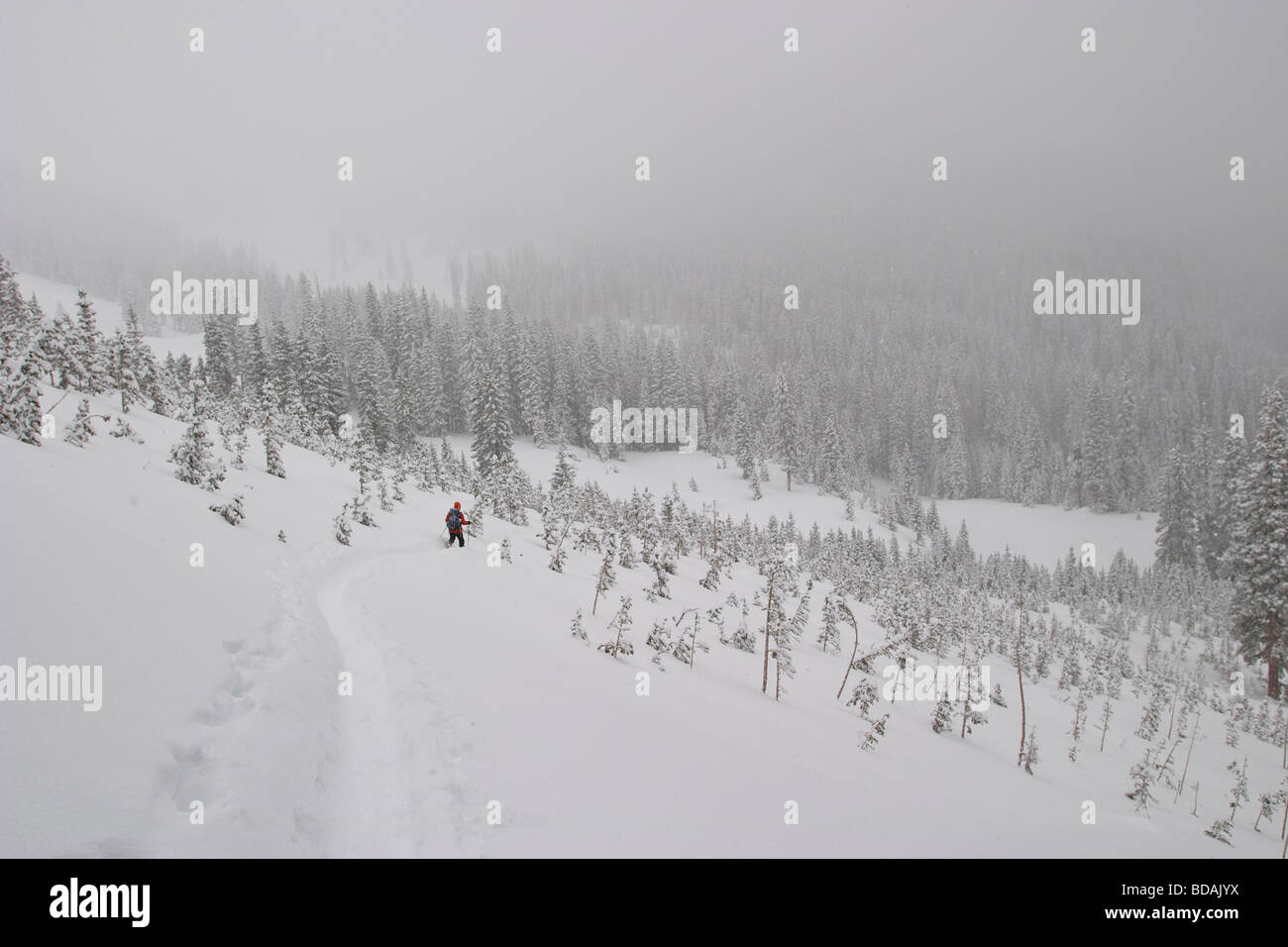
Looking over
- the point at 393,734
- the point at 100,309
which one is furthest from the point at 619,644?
the point at 100,309

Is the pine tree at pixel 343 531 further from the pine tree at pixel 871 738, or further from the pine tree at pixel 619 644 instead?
the pine tree at pixel 871 738

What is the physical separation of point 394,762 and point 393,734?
23.3 inches

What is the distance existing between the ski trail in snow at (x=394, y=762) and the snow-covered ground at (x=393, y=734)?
0.10ft

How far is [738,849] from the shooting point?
203 inches

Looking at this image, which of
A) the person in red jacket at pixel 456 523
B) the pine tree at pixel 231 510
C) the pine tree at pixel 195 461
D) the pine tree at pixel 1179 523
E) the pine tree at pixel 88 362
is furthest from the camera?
the pine tree at pixel 1179 523

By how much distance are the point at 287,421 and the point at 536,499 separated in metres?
17.3

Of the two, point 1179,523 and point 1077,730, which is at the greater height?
point 1179,523

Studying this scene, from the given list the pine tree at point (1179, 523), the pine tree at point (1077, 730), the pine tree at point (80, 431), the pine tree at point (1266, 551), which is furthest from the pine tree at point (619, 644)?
the pine tree at point (1179, 523)

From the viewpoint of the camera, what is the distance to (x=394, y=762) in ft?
20.5

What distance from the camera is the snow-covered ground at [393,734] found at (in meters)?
4.39

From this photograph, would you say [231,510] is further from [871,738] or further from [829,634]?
[829,634]

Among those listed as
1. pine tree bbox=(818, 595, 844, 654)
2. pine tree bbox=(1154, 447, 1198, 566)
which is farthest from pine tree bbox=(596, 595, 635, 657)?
pine tree bbox=(1154, 447, 1198, 566)
